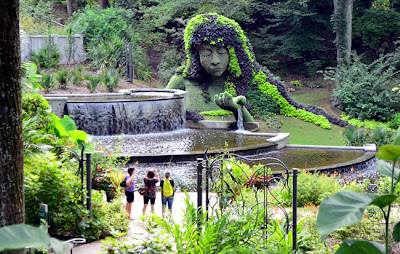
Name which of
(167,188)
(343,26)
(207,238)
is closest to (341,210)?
(207,238)

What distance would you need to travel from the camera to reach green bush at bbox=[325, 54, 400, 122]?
21.3 m

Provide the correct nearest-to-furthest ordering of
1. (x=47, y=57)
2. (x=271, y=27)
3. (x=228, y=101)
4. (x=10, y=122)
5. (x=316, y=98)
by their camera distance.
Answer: (x=10, y=122) < (x=228, y=101) < (x=47, y=57) < (x=316, y=98) < (x=271, y=27)

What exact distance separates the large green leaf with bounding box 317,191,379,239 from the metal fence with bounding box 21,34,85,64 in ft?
71.2

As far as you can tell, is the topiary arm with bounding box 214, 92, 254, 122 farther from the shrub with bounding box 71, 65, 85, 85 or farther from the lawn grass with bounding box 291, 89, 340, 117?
the lawn grass with bounding box 291, 89, 340, 117

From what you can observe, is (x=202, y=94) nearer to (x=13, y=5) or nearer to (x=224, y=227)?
(x=224, y=227)

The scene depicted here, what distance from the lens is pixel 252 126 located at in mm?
17562

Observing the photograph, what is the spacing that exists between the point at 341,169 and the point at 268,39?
20.9 meters

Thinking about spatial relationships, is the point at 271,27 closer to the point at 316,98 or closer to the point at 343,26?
the point at 343,26

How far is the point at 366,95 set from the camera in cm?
2202

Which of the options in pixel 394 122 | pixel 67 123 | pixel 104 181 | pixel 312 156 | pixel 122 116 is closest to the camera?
pixel 104 181

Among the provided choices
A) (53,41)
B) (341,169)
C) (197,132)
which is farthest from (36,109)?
(53,41)

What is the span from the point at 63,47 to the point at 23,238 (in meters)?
23.7

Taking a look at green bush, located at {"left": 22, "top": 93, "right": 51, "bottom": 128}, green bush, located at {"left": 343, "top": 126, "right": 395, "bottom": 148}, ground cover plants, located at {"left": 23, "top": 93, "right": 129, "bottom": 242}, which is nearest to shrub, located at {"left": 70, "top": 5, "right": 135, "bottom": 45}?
green bush, located at {"left": 343, "top": 126, "right": 395, "bottom": 148}

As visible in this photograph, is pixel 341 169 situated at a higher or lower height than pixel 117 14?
lower
